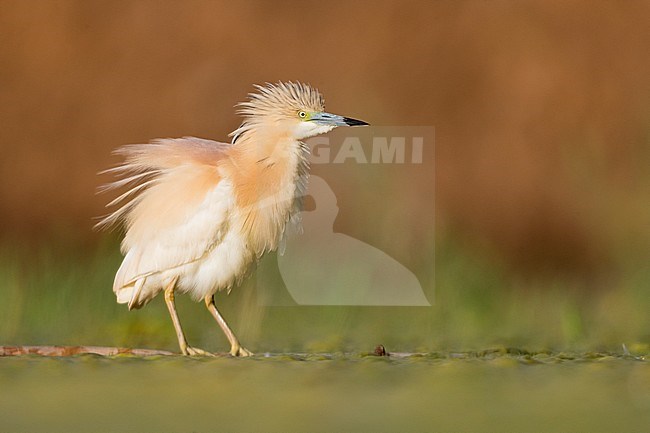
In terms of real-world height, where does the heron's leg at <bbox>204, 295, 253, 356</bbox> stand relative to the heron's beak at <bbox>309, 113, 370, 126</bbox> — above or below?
below

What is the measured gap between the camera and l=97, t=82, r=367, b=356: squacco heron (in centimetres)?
441

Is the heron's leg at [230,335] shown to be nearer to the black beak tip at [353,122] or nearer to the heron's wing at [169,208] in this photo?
the heron's wing at [169,208]

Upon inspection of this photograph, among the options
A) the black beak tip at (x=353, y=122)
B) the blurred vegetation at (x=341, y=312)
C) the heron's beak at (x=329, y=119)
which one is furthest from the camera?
the blurred vegetation at (x=341, y=312)

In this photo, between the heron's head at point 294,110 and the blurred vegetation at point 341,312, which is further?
the blurred vegetation at point 341,312

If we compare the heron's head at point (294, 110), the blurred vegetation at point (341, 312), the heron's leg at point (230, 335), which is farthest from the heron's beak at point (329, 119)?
the blurred vegetation at point (341, 312)

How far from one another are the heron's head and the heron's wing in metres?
0.20

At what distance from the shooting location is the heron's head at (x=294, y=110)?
4.56 m

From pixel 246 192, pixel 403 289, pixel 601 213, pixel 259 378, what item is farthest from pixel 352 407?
pixel 601 213

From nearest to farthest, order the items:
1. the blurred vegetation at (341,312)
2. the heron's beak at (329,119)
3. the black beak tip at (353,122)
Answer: the black beak tip at (353,122)
the heron's beak at (329,119)
the blurred vegetation at (341,312)

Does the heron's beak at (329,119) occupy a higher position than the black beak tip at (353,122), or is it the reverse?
the heron's beak at (329,119)

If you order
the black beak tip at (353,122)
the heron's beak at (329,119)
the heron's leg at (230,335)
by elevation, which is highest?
the heron's beak at (329,119)

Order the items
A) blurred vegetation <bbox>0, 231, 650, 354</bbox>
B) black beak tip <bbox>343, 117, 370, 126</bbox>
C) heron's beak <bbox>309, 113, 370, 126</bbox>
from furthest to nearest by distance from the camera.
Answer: blurred vegetation <bbox>0, 231, 650, 354</bbox>
heron's beak <bbox>309, 113, 370, 126</bbox>
black beak tip <bbox>343, 117, 370, 126</bbox>

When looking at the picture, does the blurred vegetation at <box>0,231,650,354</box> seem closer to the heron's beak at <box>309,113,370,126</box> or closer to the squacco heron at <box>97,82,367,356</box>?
the squacco heron at <box>97,82,367,356</box>

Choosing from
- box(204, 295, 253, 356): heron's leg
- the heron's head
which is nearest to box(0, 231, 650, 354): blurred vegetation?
box(204, 295, 253, 356): heron's leg
